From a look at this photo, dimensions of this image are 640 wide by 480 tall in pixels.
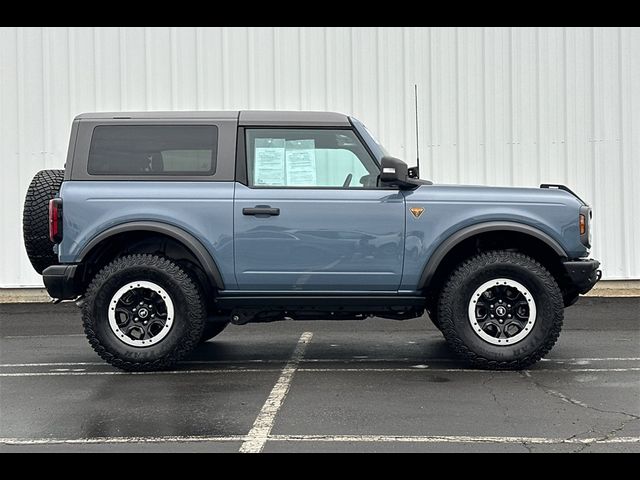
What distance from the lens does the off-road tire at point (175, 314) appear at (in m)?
7.33

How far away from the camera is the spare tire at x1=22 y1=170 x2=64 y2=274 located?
25.0ft

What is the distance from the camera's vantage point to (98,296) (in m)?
7.34

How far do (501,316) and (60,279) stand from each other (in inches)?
135

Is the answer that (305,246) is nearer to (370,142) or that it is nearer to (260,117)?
(370,142)

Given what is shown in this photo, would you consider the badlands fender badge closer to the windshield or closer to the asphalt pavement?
the windshield

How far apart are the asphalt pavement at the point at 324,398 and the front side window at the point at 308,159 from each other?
1505 millimetres

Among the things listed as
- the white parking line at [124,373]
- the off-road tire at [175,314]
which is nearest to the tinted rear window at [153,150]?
the off-road tire at [175,314]

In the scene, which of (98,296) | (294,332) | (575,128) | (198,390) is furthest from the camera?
(575,128)

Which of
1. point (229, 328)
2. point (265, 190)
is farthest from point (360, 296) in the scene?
point (229, 328)

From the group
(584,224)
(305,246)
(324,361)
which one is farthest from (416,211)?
(324,361)

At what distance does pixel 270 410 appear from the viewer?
5949mm

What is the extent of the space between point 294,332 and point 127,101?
186 inches

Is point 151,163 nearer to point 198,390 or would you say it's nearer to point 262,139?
point 262,139

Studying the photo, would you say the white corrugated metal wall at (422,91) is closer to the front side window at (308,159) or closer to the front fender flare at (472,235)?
the front side window at (308,159)
